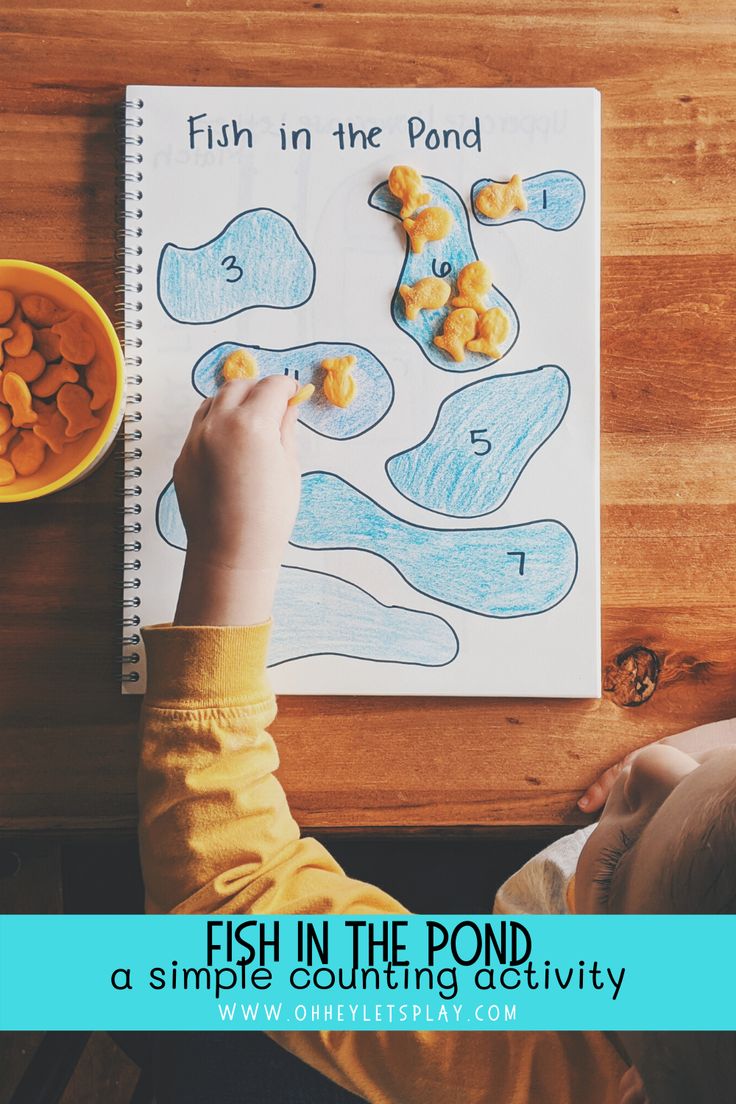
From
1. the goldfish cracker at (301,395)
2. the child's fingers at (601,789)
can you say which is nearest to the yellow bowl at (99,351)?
the goldfish cracker at (301,395)

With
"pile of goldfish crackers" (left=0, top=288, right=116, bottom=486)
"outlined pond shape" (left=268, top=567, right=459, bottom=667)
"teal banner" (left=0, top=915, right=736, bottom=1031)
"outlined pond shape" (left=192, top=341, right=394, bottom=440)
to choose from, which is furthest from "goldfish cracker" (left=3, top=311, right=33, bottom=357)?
"teal banner" (left=0, top=915, right=736, bottom=1031)

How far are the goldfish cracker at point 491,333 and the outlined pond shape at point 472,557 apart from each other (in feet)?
0.40

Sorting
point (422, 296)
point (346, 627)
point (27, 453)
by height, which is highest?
point (422, 296)

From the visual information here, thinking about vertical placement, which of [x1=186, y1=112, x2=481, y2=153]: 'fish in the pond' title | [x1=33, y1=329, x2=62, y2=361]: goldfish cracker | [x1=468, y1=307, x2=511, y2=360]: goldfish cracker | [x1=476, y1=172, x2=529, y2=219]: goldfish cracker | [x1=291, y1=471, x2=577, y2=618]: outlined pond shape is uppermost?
[x1=186, y1=112, x2=481, y2=153]: 'fish in the pond' title

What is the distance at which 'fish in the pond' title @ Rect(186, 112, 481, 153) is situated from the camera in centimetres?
58

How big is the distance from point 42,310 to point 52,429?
0.07 metres

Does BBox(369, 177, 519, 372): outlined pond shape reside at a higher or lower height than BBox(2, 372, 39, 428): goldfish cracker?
higher

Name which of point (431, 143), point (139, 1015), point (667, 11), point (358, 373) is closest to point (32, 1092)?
point (139, 1015)

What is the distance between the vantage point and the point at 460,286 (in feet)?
1.92

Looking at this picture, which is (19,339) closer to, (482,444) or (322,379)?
(322,379)

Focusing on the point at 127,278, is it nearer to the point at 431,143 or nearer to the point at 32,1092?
the point at 431,143

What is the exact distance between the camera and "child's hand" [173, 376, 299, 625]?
1.71 feet

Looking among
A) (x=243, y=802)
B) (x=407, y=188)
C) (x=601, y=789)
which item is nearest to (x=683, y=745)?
(x=601, y=789)

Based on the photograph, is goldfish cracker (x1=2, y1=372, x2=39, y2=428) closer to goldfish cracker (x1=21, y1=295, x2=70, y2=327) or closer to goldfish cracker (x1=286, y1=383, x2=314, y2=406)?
goldfish cracker (x1=21, y1=295, x2=70, y2=327)
